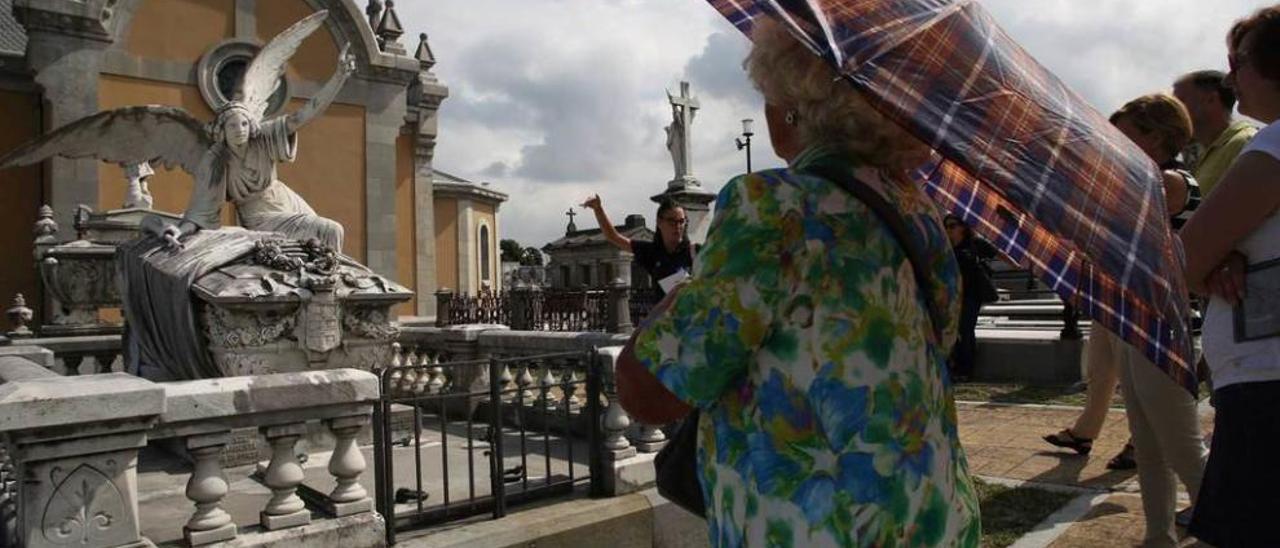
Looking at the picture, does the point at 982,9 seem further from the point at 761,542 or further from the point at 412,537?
the point at 412,537

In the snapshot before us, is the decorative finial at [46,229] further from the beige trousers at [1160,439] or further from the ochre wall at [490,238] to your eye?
the beige trousers at [1160,439]

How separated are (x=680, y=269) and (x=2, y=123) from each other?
1711 cm

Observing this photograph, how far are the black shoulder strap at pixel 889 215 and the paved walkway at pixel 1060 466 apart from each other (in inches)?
122

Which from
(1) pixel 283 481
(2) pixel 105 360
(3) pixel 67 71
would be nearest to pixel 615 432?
(1) pixel 283 481

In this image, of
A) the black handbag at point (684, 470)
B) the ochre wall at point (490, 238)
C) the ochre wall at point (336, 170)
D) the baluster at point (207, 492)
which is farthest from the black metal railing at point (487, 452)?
the ochre wall at point (490, 238)

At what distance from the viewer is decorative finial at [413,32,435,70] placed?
22062 millimetres

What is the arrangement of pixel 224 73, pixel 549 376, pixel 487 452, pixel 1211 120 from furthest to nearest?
pixel 224 73, pixel 549 376, pixel 487 452, pixel 1211 120

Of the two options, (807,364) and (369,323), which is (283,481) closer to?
(807,364)

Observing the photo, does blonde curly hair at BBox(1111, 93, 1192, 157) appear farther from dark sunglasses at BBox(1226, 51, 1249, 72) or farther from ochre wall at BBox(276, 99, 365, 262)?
ochre wall at BBox(276, 99, 365, 262)

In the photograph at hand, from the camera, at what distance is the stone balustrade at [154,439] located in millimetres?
2740

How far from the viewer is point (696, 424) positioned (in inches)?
68.7

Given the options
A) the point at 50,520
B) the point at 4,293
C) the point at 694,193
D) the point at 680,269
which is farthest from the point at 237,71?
the point at 50,520

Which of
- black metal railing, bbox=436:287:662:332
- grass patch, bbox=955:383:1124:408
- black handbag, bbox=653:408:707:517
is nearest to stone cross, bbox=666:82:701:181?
black metal railing, bbox=436:287:662:332

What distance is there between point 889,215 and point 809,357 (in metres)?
0.31
